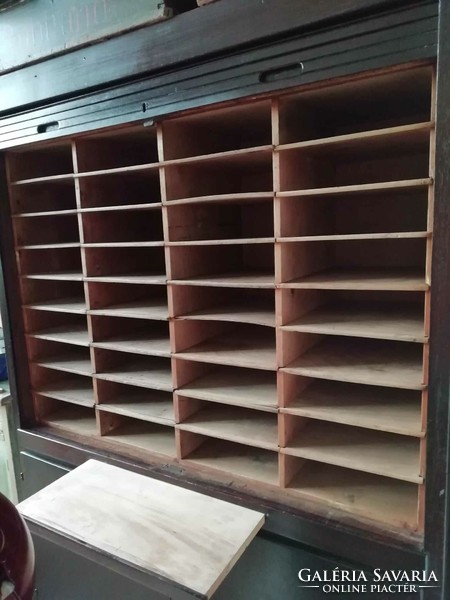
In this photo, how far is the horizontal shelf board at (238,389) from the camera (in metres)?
1.15

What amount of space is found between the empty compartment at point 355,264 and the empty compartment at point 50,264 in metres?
0.74

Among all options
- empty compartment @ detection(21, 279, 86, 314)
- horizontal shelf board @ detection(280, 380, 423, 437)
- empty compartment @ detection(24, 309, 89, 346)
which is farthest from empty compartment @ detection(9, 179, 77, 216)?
horizontal shelf board @ detection(280, 380, 423, 437)

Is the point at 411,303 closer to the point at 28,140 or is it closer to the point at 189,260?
the point at 189,260

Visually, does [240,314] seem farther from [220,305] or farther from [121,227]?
[121,227]

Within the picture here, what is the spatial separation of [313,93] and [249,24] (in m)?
0.21

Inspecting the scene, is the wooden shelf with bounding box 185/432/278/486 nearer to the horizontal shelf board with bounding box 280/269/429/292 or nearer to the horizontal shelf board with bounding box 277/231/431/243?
the horizontal shelf board with bounding box 280/269/429/292

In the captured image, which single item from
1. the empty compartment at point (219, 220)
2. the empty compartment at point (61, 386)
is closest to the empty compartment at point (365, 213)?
the empty compartment at point (219, 220)

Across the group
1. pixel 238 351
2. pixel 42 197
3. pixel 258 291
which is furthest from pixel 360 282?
pixel 42 197

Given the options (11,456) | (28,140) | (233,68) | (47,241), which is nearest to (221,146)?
(233,68)

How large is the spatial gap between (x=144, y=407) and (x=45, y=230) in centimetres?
82

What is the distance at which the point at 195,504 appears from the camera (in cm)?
109

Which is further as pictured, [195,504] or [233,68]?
[195,504]

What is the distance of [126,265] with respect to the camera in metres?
1.55

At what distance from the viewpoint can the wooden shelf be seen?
47.8 inches
